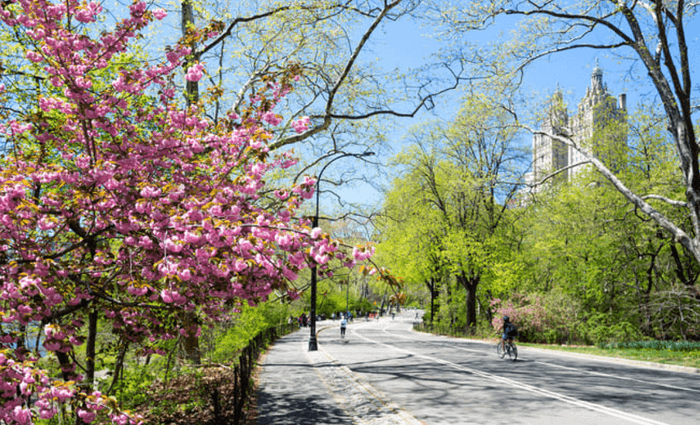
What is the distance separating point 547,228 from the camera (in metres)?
32.8

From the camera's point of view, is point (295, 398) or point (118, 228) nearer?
point (118, 228)

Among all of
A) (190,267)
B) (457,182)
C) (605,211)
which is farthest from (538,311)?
(190,267)

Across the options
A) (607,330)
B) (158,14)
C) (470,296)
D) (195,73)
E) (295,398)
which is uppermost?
(158,14)

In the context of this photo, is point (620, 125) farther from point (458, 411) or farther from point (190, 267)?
point (190, 267)

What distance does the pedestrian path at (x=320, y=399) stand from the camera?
8359 mm

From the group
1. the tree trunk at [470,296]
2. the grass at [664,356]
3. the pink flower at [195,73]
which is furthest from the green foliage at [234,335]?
the tree trunk at [470,296]

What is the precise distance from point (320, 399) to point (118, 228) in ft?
22.0

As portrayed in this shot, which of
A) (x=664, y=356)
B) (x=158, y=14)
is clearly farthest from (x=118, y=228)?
(x=664, y=356)

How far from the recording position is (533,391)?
10703mm

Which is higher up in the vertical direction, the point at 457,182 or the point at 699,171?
the point at 457,182

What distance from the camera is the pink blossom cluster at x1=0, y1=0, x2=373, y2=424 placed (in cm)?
441

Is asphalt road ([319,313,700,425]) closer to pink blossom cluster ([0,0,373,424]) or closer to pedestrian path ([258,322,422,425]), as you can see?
pedestrian path ([258,322,422,425])

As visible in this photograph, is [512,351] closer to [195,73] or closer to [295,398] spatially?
[295,398]

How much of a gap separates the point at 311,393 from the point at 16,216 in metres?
7.95
